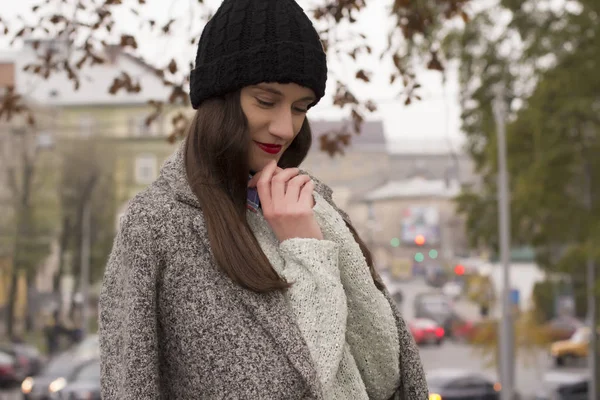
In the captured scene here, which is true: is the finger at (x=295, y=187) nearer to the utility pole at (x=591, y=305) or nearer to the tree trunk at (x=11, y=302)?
the utility pole at (x=591, y=305)

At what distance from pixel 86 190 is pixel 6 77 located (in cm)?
A: 486

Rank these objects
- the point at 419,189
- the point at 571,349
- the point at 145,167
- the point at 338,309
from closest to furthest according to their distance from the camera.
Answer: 1. the point at 338,309
2. the point at 419,189
3. the point at 571,349
4. the point at 145,167

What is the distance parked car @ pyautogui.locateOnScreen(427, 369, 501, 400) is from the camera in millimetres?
17047

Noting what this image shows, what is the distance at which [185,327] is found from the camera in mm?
1812

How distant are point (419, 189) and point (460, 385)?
12.2ft

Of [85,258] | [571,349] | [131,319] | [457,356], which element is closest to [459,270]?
[457,356]

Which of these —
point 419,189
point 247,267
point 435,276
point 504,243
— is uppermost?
point 247,267

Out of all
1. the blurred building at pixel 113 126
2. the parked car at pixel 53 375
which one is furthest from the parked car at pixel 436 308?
the blurred building at pixel 113 126

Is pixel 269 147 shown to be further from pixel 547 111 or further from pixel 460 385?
pixel 460 385

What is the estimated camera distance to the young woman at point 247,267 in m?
1.80

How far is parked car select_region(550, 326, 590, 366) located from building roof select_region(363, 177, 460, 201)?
9610 millimetres

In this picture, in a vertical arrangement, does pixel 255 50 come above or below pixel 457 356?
above

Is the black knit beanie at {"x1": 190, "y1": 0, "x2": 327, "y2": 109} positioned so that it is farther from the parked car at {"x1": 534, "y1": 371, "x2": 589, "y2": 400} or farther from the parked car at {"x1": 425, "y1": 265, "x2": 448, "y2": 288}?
the parked car at {"x1": 425, "y1": 265, "x2": 448, "y2": 288}

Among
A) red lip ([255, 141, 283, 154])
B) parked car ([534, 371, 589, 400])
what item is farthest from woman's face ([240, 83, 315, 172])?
parked car ([534, 371, 589, 400])
